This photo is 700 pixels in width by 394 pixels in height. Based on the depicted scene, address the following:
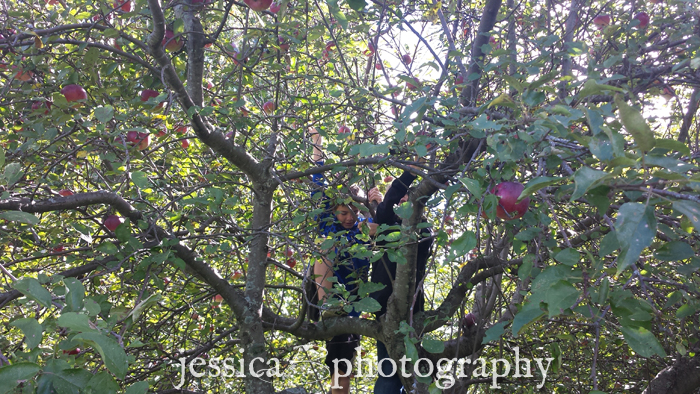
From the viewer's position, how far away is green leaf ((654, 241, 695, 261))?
0.93 meters

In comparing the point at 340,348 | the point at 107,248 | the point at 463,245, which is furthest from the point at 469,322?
the point at 107,248

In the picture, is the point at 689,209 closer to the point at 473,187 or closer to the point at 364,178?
the point at 473,187

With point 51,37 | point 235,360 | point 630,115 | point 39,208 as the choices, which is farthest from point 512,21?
point 235,360

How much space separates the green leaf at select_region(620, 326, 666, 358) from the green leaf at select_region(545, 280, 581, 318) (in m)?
0.15

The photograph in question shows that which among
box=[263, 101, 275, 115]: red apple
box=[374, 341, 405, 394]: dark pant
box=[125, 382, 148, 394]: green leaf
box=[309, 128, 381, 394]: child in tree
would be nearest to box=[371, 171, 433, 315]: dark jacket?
box=[309, 128, 381, 394]: child in tree

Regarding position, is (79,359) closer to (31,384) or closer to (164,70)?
(31,384)

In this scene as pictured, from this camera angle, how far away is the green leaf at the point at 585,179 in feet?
2.23

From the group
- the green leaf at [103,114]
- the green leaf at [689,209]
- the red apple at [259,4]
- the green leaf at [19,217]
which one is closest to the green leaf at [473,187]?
the green leaf at [689,209]

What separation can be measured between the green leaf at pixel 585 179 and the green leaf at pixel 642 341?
368 mm

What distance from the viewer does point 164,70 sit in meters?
1.87

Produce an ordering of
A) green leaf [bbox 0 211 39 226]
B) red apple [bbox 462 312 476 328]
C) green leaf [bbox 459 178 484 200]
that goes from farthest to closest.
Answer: red apple [bbox 462 312 476 328], green leaf [bbox 0 211 39 226], green leaf [bbox 459 178 484 200]

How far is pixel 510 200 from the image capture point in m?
1.25

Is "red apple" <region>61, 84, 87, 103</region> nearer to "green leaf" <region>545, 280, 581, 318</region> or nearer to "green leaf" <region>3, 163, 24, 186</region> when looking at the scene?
"green leaf" <region>3, 163, 24, 186</region>

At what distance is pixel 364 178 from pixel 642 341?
156 centimetres
